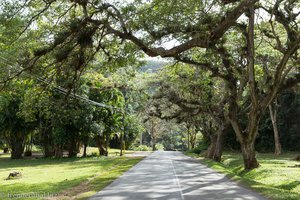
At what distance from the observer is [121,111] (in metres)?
48.3

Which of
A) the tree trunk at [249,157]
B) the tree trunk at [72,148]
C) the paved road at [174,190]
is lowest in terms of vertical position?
the paved road at [174,190]

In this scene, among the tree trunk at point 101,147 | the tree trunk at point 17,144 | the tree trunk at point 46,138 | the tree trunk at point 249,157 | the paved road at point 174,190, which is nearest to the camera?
the paved road at point 174,190

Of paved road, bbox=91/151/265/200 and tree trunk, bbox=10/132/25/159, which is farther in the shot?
tree trunk, bbox=10/132/25/159

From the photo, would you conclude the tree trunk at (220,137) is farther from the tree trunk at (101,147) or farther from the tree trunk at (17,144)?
the tree trunk at (17,144)

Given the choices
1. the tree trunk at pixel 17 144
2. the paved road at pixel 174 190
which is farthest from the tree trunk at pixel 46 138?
the paved road at pixel 174 190

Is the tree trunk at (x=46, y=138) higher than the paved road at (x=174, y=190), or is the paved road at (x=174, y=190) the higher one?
the tree trunk at (x=46, y=138)

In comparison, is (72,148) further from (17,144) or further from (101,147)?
(17,144)

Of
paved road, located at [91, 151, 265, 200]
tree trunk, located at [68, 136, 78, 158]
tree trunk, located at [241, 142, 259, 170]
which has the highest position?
tree trunk, located at [68, 136, 78, 158]

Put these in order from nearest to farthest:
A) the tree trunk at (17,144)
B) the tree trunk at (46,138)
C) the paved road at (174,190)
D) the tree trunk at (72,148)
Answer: the paved road at (174,190) → the tree trunk at (72,148) → the tree trunk at (17,144) → the tree trunk at (46,138)

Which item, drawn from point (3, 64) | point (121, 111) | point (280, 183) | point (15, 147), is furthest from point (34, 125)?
point (280, 183)

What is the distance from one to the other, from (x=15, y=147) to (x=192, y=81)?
23531 mm

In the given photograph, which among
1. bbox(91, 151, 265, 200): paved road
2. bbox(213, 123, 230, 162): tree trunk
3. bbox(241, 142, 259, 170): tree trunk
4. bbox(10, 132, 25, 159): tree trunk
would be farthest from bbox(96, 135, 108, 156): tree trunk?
bbox(91, 151, 265, 200): paved road

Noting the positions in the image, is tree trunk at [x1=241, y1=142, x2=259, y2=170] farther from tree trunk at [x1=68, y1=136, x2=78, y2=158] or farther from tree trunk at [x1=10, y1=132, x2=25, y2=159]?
tree trunk at [x1=10, y1=132, x2=25, y2=159]

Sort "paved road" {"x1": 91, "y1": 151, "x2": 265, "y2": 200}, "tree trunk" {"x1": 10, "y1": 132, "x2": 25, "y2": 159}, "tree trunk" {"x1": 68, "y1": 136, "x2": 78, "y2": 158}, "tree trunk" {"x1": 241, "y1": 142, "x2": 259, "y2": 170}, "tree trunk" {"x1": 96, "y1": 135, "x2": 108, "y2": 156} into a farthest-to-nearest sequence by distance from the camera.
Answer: "tree trunk" {"x1": 96, "y1": 135, "x2": 108, "y2": 156} < "tree trunk" {"x1": 10, "y1": 132, "x2": 25, "y2": 159} < "tree trunk" {"x1": 68, "y1": 136, "x2": 78, "y2": 158} < "tree trunk" {"x1": 241, "y1": 142, "x2": 259, "y2": 170} < "paved road" {"x1": 91, "y1": 151, "x2": 265, "y2": 200}
